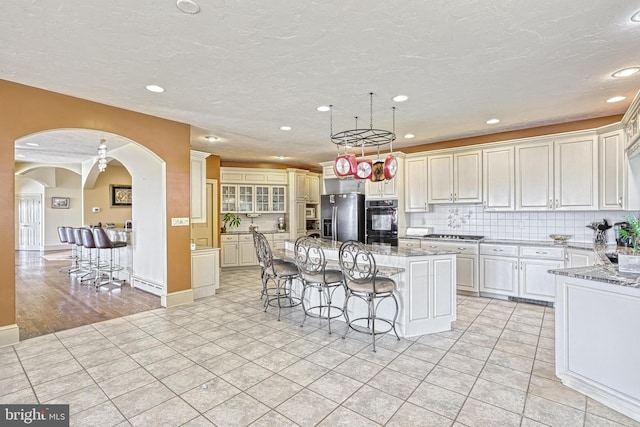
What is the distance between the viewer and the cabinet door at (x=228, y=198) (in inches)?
299

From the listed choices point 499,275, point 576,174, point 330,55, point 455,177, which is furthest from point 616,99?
point 330,55

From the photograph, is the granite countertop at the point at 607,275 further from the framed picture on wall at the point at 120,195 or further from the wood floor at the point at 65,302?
the framed picture on wall at the point at 120,195

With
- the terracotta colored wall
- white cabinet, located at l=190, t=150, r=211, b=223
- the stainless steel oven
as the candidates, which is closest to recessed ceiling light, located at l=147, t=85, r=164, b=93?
the terracotta colored wall

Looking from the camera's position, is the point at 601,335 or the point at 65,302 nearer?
the point at 601,335

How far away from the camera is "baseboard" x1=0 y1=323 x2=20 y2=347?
3.08m

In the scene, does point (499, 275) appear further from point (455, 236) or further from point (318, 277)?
A: point (318, 277)

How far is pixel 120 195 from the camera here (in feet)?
32.2

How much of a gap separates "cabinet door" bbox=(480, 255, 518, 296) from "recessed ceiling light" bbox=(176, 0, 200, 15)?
4.78 meters

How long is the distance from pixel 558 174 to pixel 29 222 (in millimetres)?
14544

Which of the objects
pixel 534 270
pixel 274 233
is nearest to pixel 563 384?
pixel 534 270

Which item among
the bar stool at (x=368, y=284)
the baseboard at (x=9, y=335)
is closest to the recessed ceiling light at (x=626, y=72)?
the bar stool at (x=368, y=284)

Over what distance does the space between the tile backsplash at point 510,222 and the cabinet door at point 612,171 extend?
34 centimetres

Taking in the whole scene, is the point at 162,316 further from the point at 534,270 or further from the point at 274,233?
the point at 534,270

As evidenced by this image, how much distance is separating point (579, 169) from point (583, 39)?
264 cm
